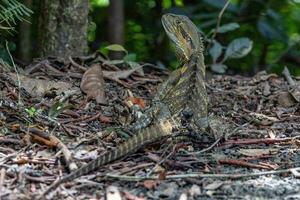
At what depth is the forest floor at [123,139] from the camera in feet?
13.6

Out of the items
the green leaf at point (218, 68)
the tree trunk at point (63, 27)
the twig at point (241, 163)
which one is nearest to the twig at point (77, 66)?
the tree trunk at point (63, 27)

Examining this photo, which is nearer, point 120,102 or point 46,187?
point 46,187

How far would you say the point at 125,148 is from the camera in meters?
4.48

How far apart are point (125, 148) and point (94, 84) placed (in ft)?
5.64

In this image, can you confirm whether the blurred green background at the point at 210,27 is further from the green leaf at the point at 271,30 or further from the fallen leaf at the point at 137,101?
the fallen leaf at the point at 137,101

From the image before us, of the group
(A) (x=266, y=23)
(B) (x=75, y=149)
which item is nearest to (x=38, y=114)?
(B) (x=75, y=149)

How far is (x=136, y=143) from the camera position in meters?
4.56

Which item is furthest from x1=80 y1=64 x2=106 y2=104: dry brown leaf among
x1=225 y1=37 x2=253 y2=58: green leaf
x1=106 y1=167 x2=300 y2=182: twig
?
x1=225 y1=37 x2=253 y2=58: green leaf

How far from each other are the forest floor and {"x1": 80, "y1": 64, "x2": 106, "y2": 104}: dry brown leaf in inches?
0.7

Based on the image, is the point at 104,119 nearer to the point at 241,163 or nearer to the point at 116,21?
the point at 241,163

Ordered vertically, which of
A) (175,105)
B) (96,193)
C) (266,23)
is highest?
(266,23)

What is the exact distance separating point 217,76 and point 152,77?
40.1 inches

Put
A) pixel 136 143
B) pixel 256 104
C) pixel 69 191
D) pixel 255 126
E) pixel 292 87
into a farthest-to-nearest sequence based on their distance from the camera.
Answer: pixel 292 87
pixel 256 104
pixel 255 126
pixel 136 143
pixel 69 191

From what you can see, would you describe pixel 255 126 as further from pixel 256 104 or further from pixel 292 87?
pixel 292 87
